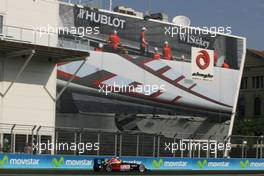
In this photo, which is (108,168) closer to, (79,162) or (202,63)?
(79,162)

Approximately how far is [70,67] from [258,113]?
78534 millimetres

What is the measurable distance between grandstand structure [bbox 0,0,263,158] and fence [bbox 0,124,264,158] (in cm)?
7

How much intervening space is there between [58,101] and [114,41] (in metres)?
8.45

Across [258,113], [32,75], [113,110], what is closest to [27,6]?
[32,75]

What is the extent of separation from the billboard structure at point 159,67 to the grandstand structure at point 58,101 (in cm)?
31

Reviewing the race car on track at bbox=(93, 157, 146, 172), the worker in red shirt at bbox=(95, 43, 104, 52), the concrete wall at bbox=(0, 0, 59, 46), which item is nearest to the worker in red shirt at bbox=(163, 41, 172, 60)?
the worker in red shirt at bbox=(95, 43, 104, 52)

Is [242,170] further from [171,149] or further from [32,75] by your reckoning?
[32,75]

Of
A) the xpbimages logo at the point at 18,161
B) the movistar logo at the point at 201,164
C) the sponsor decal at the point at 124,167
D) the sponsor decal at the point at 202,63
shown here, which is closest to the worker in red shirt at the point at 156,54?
the sponsor decal at the point at 202,63

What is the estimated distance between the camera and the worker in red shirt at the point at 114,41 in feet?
186

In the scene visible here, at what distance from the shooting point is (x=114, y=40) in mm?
56938

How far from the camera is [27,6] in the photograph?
46.8 meters

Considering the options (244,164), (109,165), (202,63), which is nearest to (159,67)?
(202,63)

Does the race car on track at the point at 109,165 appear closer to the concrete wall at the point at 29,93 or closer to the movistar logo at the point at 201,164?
the movistar logo at the point at 201,164

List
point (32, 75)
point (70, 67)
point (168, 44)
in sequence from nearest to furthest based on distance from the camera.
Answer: point (32, 75)
point (70, 67)
point (168, 44)
